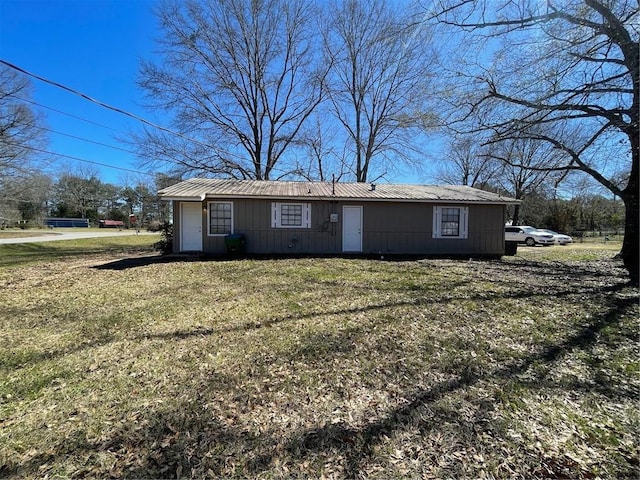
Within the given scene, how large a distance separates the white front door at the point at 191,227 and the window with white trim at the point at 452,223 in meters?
9.20

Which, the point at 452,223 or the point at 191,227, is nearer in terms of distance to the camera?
the point at 191,227

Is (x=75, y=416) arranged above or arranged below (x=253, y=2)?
below

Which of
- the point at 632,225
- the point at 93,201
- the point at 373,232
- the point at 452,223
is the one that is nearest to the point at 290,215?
the point at 373,232

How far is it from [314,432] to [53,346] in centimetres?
350

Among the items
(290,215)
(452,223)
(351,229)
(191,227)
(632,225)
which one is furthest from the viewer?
(452,223)

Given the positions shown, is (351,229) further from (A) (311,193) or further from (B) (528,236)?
(B) (528,236)

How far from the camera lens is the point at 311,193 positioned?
480 inches

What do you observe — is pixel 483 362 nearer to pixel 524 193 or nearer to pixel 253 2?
pixel 253 2

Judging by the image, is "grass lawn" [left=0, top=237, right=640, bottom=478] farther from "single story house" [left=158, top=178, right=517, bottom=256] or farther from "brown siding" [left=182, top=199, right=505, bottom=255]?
"brown siding" [left=182, top=199, right=505, bottom=255]

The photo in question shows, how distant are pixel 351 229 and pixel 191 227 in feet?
19.8

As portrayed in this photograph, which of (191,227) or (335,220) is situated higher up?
(335,220)

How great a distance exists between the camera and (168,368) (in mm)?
3332

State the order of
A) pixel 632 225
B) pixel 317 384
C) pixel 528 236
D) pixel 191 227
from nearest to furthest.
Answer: pixel 317 384, pixel 632 225, pixel 191 227, pixel 528 236

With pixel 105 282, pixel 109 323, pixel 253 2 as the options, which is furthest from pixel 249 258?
pixel 253 2
